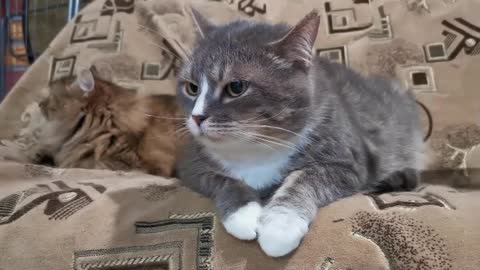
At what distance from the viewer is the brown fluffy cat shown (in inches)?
62.1

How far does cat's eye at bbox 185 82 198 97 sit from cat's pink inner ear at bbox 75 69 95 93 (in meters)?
0.62

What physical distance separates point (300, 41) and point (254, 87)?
0.45 feet

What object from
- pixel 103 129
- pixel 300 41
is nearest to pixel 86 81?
pixel 103 129

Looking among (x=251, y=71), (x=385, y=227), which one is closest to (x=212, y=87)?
(x=251, y=71)

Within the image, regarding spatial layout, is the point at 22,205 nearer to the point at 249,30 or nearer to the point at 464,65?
the point at 249,30

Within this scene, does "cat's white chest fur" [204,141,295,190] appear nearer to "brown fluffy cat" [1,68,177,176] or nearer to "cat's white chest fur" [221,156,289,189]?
"cat's white chest fur" [221,156,289,189]

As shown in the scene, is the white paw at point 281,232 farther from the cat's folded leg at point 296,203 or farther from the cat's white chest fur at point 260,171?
the cat's white chest fur at point 260,171

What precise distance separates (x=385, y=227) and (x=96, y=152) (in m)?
1.04

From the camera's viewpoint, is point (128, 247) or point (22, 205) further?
point (22, 205)

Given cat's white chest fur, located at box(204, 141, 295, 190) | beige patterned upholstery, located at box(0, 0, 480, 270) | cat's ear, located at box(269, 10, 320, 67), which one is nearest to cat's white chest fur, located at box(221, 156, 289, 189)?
cat's white chest fur, located at box(204, 141, 295, 190)

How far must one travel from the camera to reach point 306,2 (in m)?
1.98

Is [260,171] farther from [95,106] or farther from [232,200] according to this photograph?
[95,106]

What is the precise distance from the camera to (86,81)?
62.0 inches

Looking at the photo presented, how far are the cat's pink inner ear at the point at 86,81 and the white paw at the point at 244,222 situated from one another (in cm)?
88
